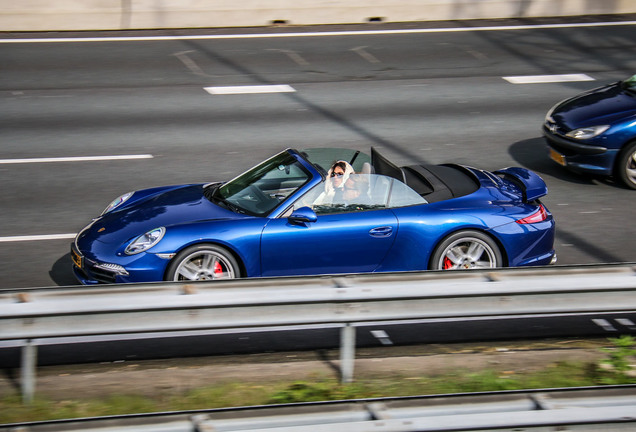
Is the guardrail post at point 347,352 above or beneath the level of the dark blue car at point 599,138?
beneath

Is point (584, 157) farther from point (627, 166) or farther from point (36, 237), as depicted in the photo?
point (36, 237)

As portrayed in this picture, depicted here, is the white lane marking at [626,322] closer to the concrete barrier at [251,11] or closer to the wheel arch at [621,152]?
the wheel arch at [621,152]

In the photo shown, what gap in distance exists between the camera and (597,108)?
36.5ft

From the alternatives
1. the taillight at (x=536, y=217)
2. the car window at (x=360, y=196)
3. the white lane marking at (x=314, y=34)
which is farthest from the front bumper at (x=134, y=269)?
the white lane marking at (x=314, y=34)

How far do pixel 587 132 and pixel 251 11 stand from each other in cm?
989

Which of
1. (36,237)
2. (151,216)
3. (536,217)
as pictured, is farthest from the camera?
(36,237)

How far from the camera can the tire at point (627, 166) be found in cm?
1064

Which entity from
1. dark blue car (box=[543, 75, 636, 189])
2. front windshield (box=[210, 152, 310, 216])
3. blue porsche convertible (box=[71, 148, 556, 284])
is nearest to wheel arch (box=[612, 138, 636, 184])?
dark blue car (box=[543, 75, 636, 189])

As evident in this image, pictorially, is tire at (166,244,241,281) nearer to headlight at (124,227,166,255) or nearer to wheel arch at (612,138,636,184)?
headlight at (124,227,166,255)

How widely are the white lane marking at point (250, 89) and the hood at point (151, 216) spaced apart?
6.71m

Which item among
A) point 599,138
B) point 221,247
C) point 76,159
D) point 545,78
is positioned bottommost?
point 221,247

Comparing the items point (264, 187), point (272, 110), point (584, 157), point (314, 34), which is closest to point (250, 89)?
point (272, 110)

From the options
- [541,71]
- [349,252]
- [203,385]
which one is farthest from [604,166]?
[203,385]

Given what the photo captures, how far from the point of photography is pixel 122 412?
5.16 metres
